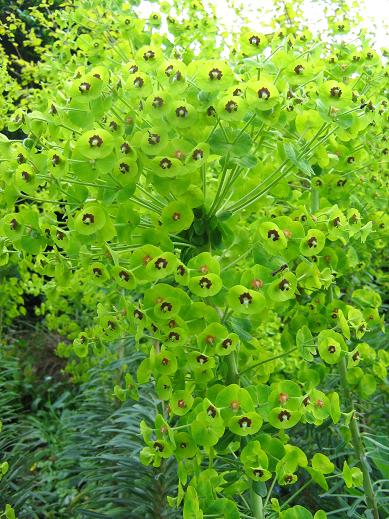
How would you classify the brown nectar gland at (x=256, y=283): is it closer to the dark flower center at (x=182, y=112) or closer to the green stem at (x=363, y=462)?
the dark flower center at (x=182, y=112)

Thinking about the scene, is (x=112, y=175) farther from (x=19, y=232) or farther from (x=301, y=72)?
(x=301, y=72)

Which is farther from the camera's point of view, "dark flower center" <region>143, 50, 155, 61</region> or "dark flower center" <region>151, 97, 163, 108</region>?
"dark flower center" <region>143, 50, 155, 61</region>

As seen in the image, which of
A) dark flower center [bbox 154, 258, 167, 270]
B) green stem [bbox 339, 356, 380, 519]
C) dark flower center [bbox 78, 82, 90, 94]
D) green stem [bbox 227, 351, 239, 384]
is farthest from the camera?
green stem [bbox 339, 356, 380, 519]

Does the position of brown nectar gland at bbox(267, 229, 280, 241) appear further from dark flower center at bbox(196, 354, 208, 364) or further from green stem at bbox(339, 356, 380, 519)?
green stem at bbox(339, 356, 380, 519)

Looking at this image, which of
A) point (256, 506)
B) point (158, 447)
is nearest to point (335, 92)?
point (158, 447)

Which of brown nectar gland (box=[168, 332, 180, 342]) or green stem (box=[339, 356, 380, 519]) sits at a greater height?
brown nectar gland (box=[168, 332, 180, 342])

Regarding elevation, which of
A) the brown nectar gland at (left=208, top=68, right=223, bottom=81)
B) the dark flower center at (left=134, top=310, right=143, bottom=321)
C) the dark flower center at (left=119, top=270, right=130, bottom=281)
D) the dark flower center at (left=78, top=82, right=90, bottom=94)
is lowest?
the dark flower center at (left=134, top=310, right=143, bottom=321)

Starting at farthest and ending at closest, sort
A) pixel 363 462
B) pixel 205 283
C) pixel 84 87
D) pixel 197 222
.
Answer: pixel 363 462 → pixel 197 222 → pixel 205 283 → pixel 84 87

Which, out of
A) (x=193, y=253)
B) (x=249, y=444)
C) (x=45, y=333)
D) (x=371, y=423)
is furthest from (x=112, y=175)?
(x=45, y=333)

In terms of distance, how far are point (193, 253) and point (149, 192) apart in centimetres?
19

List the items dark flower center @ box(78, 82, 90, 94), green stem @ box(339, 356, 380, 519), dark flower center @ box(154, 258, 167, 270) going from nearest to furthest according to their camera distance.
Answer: dark flower center @ box(78, 82, 90, 94), dark flower center @ box(154, 258, 167, 270), green stem @ box(339, 356, 380, 519)

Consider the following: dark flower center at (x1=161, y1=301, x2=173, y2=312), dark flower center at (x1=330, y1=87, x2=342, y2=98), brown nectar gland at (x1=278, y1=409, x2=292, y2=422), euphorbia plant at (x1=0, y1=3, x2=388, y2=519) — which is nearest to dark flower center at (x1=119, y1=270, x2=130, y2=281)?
euphorbia plant at (x1=0, y1=3, x2=388, y2=519)

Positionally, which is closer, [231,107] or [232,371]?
[231,107]

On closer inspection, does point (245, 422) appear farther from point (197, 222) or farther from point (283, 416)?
point (197, 222)
